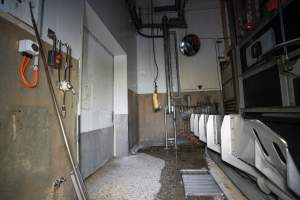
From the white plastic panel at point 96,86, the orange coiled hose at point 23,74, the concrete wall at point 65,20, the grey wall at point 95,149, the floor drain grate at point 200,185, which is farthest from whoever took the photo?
the white plastic panel at point 96,86

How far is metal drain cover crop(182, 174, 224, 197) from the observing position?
1.63 meters

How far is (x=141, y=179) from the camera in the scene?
6.93ft

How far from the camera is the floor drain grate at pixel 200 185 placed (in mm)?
1627

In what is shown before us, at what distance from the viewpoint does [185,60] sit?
476 centimetres

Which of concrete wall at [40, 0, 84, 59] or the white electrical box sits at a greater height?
concrete wall at [40, 0, 84, 59]

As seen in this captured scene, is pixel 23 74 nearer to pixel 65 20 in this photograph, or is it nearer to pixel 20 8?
pixel 20 8

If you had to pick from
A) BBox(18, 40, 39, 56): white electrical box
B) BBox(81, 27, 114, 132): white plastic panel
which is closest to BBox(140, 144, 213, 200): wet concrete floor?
BBox(81, 27, 114, 132): white plastic panel

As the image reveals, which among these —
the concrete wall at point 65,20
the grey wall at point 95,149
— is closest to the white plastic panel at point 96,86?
the grey wall at point 95,149

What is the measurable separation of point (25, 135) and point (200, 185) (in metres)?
1.76

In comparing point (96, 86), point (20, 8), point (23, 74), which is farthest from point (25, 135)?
point (96, 86)

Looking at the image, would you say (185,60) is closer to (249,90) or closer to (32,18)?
(249,90)

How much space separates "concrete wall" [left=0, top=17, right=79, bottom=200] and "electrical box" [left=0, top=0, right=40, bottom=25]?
0.07 metres

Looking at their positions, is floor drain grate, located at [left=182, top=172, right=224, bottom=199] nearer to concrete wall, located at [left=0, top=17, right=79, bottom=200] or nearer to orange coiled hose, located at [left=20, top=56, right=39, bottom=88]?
concrete wall, located at [left=0, top=17, right=79, bottom=200]

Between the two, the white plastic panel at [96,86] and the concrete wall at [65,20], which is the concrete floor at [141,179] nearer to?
the white plastic panel at [96,86]
